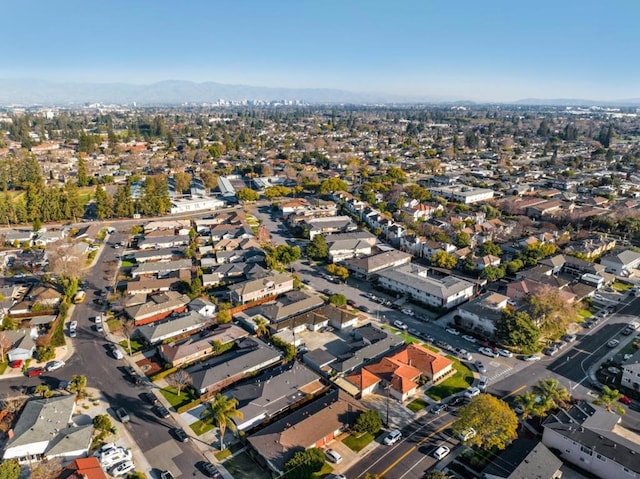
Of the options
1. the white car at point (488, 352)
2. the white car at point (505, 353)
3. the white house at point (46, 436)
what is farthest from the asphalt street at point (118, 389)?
the white car at point (505, 353)

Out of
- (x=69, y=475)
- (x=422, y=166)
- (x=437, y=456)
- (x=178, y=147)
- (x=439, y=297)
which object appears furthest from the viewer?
(x=178, y=147)

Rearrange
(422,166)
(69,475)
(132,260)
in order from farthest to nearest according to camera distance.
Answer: (422,166) < (132,260) < (69,475)

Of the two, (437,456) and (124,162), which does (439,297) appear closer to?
(437,456)

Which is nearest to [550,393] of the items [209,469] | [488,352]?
[488,352]

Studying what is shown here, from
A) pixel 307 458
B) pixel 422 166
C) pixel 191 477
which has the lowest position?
pixel 191 477

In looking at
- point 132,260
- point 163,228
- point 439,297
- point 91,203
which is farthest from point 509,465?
point 91,203

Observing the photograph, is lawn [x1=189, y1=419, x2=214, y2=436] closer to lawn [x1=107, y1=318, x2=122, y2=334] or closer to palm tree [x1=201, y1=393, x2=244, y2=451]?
palm tree [x1=201, y1=393, x2=244, y2=451]

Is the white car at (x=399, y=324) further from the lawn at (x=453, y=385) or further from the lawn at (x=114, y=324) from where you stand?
the lawn at (x=114, y=324)
